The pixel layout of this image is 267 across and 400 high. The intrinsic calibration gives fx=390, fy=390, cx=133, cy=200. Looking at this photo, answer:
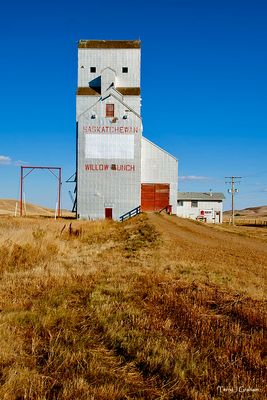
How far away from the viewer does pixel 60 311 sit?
6.72 meters

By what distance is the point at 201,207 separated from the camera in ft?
232

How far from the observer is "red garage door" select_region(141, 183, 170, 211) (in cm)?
4447

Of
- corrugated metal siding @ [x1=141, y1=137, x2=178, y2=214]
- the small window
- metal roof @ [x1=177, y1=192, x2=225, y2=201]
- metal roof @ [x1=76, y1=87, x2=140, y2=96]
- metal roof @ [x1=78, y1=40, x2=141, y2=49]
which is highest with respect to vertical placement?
metal roof @ [x1=78, y1=40, x2=141, y2=49]

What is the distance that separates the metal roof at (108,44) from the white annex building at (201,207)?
1190 inches

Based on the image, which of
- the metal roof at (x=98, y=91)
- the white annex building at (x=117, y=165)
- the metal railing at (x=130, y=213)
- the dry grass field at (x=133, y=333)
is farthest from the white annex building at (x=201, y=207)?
the dry grass field at (x=133, y=333)

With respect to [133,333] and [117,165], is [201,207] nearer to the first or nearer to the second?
[117,165]

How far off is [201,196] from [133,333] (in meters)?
67.4

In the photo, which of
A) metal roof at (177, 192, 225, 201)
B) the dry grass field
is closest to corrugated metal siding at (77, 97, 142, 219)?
metal roof at (177, 192, 225, 201)

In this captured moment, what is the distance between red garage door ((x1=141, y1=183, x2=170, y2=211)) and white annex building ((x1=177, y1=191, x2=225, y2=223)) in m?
26.1

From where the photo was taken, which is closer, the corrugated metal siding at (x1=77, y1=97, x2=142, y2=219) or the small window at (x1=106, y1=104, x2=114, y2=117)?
the corrugated metal siding at (x1=77, y1=97, x2=142, y2=219)

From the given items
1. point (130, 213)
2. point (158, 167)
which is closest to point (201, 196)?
point (158, 167)

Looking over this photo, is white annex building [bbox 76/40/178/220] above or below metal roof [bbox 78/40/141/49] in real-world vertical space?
below

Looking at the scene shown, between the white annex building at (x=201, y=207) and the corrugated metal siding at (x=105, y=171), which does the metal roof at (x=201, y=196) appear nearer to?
the white annex building at (x=201, y=207)

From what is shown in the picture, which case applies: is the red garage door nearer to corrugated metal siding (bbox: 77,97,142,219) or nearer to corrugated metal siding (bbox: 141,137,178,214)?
corrugated metal siding (bbox: 141,137,178,214)
